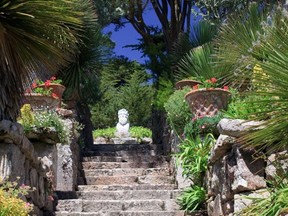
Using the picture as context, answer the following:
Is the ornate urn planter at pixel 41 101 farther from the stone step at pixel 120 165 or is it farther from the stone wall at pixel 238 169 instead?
the stone wall at pixel 238 169

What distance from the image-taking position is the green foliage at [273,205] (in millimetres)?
3996

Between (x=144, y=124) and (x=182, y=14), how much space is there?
6503 mm

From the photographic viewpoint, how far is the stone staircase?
24.0 feet

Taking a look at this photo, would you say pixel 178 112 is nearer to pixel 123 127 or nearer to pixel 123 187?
pixel 123 187

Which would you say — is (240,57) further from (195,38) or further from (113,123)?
(113,123)

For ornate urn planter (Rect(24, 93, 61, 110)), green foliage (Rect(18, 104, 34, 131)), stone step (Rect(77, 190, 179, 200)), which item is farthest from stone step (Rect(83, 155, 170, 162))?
green foliage (Rect(18, 104, 34, 131))

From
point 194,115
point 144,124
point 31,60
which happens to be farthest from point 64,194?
point 144,124

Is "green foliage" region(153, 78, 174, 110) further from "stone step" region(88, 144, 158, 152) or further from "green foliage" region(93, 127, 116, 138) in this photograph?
"green foliage" region(93, 127, 116, 138)

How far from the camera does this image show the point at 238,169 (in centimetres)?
507

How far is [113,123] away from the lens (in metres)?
20.1

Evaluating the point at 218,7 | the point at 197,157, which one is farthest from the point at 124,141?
the point at 197,157

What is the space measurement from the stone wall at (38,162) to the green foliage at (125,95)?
9741mm

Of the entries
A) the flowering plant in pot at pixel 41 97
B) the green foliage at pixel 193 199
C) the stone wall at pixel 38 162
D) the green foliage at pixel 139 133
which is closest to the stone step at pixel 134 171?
the stone wall at pixel 38 162

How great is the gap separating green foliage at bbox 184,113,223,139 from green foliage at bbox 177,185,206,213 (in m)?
0.73
